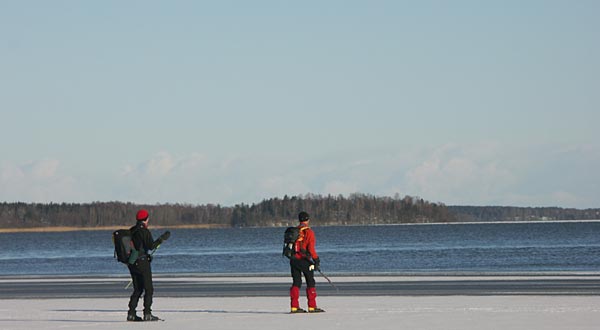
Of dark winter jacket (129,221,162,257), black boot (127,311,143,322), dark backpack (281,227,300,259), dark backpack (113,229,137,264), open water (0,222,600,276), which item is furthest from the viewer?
open water (0,222,600,276)

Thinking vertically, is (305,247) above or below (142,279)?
above

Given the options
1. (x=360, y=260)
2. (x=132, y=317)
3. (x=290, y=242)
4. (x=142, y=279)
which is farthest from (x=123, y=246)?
(x=360, y=260)

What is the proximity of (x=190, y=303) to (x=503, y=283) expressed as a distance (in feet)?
34.2

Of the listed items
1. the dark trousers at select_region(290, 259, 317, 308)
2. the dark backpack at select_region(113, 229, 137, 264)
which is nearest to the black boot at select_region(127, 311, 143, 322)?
the dark backpack at select_region(113, 229, 137, 264)

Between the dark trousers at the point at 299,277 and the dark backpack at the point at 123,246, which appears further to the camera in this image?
the dark trousers at the point at 299,277

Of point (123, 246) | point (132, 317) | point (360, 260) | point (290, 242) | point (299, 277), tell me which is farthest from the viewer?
point (360, 260)

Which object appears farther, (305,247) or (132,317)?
(305,247)

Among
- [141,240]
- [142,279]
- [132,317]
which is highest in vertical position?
[141,240]

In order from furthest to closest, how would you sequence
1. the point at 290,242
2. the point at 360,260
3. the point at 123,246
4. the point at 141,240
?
the point at 360,260
the point at 290,242
the point at 141,240
the point at 123,246

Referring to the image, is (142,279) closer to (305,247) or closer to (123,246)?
(123,246)

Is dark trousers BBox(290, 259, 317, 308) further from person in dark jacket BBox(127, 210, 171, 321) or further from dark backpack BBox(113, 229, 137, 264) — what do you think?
dark backpack BBox(113, 229, 137, 264)

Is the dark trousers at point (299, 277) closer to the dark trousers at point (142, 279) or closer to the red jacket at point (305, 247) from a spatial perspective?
the red jacket at point (305, 247)

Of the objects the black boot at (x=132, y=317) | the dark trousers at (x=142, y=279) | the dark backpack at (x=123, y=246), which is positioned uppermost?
the dark backpack at (x=123, y=246)

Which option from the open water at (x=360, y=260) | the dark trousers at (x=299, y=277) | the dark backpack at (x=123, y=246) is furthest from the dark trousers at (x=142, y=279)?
the open water at (x=360, y=260)
